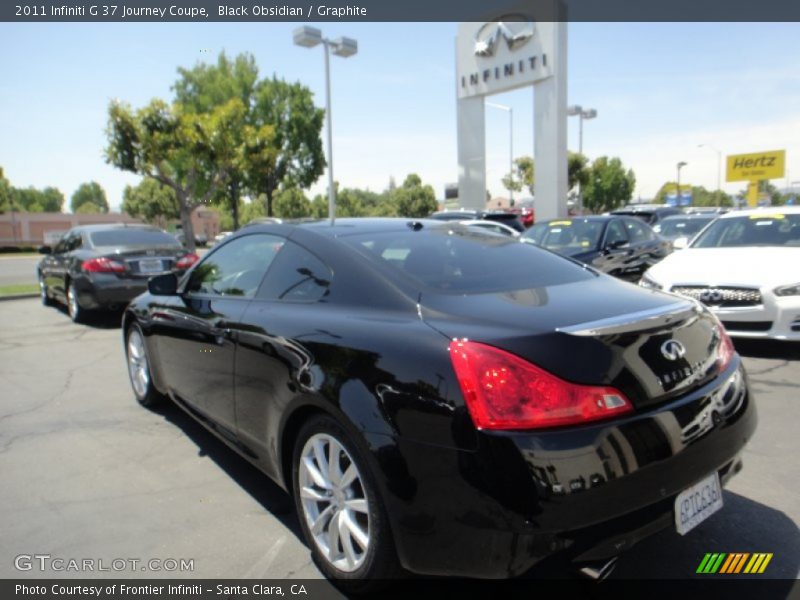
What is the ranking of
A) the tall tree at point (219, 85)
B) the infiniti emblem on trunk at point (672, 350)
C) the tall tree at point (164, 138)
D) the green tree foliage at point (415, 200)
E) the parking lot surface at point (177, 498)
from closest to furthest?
the infiniti emblem on trunk at point (672, 350)
the parking lot surface at point (177, 498)
the tall tree at point (164, 138)
the tall tree at point (219, 85)
the green tree foliage at point (415, 200)

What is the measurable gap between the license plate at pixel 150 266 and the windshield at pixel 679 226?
11.1 meters

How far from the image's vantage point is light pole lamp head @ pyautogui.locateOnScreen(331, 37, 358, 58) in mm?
17312

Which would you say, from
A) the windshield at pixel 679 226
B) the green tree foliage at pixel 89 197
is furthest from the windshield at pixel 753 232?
the green tree foliage at pixel 89 197

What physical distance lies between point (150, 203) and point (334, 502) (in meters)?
79.3

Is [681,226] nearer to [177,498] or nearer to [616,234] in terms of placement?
[616,234]

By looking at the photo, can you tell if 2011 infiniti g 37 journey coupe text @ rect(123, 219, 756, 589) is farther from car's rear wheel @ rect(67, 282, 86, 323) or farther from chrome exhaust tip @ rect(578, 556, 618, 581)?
car's rear wheel @ rect(67, 282, 86, 323)

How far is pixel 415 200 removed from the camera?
61.2m

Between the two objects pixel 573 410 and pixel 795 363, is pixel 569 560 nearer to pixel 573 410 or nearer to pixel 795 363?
pixel 573 410

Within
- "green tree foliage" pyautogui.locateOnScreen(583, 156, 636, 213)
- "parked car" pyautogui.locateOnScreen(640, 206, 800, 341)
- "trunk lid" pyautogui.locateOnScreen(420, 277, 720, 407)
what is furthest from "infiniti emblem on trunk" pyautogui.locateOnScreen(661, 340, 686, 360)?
"green tree foliage" pyautogui.locateOnScreen(583, 156, 636, 213)

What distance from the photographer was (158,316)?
4.04 metres

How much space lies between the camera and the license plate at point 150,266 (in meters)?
8.40

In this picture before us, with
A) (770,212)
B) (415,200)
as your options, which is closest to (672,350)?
(770,212)

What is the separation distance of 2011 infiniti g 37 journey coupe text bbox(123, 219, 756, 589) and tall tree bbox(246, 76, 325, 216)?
118 feet

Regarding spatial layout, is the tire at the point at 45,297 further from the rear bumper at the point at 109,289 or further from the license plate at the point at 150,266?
the license plate at the point at 150,266
